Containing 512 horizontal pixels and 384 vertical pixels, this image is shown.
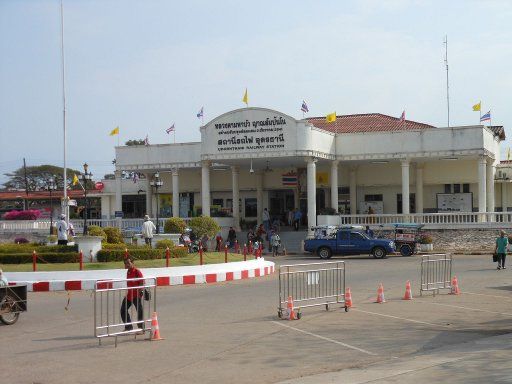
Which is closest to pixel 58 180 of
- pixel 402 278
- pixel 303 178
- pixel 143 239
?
pixel 303 178

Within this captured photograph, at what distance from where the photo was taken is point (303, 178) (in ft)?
170

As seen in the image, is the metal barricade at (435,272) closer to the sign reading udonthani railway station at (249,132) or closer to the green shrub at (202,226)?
the green shrub at (202,226)

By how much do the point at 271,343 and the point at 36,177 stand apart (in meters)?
93.2

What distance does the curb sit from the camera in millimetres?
23078

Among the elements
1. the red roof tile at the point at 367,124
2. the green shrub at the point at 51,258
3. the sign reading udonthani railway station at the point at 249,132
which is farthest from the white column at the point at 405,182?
the green shrub at the point at 51,258

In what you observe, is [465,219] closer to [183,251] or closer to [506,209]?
[506,209]

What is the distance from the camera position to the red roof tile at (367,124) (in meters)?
51.9

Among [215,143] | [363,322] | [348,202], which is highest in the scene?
[215,143]

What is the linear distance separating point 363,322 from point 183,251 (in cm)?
1333

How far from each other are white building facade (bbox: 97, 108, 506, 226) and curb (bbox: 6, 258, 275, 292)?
1813cm

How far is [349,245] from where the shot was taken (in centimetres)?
3769

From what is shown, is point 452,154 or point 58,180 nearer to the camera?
point 452,154

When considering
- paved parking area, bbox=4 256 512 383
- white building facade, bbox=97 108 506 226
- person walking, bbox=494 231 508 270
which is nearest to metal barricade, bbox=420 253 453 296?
paved parking area, bbox=4 256 512 383

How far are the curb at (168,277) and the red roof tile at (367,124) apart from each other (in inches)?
1028
